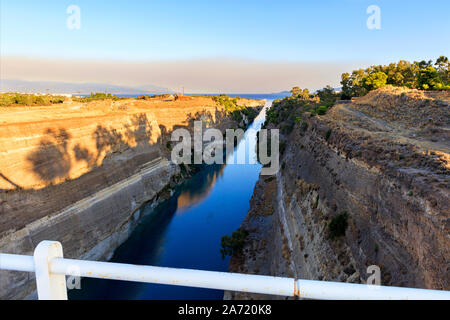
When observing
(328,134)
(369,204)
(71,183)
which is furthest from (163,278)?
(71,183)

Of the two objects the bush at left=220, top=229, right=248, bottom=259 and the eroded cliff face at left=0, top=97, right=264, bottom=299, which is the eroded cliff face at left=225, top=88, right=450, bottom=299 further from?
the eroded cliff face at left=0, top=97, right=264, bottom=299

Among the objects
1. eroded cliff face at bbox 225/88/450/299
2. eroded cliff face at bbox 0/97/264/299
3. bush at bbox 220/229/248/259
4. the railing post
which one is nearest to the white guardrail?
the railing post

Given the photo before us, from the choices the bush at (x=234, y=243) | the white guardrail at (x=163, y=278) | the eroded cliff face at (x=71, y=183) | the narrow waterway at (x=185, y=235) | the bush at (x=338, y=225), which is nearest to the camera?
the white guardrail at (x=163, y=278)

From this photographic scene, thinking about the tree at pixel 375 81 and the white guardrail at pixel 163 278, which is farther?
the tree at pixel 375 81

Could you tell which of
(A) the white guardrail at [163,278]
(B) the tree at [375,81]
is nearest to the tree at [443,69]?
(B) the tree at [375,81]

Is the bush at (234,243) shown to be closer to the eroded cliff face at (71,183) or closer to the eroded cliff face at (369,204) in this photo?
the eroded cliff face at (369,204)
